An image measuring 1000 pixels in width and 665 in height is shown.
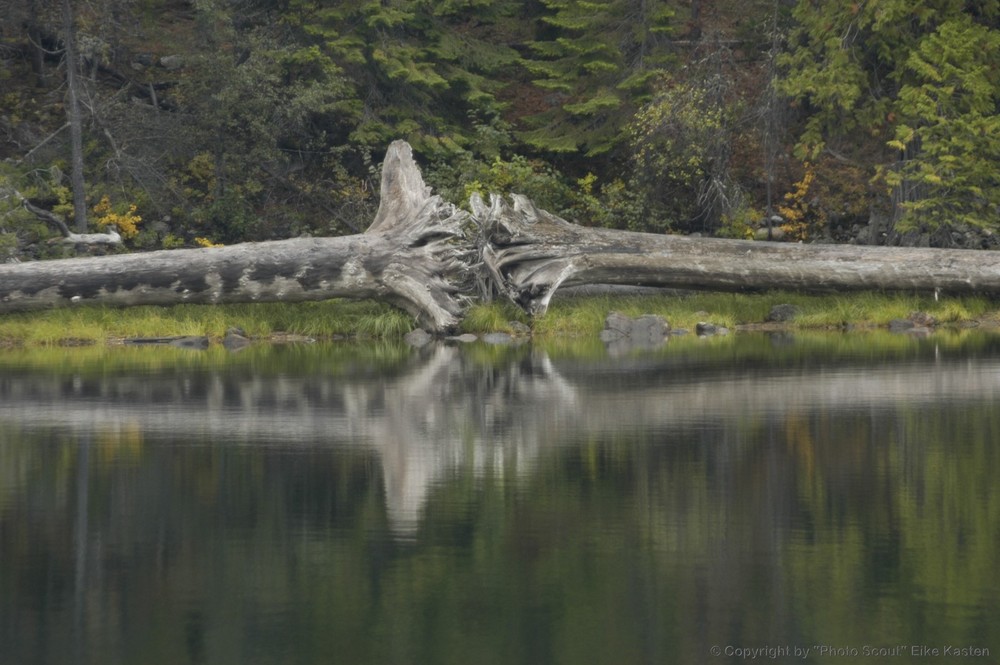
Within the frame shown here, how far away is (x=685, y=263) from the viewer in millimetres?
21719

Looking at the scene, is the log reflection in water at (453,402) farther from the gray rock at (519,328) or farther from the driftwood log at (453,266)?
the gray rock at (519,328)

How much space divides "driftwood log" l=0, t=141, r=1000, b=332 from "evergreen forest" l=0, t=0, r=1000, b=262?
9.67ft

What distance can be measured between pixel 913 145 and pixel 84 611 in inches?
853

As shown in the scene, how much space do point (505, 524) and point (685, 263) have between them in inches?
593

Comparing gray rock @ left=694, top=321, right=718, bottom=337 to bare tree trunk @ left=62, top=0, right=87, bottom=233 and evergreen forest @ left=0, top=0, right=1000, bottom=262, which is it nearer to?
evergreen forest @ left=0, top=0, right=1000, bottom=262

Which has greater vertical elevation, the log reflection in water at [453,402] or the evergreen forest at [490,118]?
the evergreen forest at [490,118]

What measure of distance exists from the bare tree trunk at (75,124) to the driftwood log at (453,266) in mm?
6589

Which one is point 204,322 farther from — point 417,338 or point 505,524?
point 505,524

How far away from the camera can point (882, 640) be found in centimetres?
515

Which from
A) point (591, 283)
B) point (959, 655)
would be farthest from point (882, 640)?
point (591, 283)

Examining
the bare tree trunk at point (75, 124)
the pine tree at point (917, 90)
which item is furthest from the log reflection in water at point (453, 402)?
the bare tree trunk at point (75, 124)

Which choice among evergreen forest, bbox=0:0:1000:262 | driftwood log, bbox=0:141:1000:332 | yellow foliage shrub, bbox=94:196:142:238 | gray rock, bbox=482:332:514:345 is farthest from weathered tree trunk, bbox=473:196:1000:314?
yellow foliage shrub, bbox=94:196:142:238

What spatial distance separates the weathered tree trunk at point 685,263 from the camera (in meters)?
21.0

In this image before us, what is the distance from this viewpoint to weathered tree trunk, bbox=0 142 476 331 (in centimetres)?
2028
